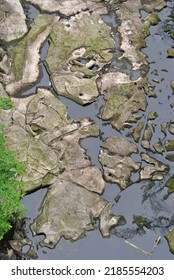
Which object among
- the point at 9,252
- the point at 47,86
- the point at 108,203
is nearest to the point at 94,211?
the point at 108,203

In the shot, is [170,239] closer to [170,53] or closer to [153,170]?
[153,170]

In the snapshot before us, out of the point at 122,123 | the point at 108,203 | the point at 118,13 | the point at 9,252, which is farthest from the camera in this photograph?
the point at 118,13

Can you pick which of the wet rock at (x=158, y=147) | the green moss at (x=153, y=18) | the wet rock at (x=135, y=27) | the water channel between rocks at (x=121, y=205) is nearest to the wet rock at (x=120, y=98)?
the water channel between rocks at (x=121, y=205)

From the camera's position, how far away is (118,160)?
17156 mm

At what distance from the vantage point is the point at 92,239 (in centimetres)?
1533

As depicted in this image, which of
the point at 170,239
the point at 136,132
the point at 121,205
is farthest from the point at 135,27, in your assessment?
the point at 170,239

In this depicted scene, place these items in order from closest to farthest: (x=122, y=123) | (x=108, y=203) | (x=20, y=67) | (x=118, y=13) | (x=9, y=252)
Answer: (x=9, y=252) → (x=108, y=203) → (x=122, y=123) → (x=20, y=67) → (x=118, y=13)

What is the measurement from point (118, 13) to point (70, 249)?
1150 cm

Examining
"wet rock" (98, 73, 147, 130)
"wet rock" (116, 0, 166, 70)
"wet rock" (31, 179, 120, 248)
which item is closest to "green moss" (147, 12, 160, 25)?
"wet rock" (116, 0, 166, 70)

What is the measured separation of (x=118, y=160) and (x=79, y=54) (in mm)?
5357

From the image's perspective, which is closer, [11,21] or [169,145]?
[169,145]

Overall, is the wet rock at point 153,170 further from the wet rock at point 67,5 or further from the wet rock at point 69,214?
the wet rock at point 67,5

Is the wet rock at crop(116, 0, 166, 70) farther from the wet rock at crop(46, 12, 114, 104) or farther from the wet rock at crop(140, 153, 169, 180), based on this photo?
the wet rock at crop(140, 153, 169, 180)

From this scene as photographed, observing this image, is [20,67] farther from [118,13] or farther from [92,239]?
[92,239]
